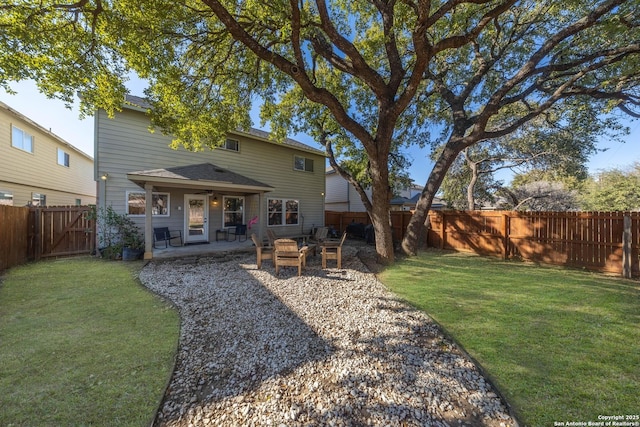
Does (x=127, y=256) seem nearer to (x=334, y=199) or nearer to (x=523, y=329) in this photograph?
(x=523, y=329)

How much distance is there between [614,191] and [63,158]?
39.5 m

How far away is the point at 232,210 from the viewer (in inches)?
500

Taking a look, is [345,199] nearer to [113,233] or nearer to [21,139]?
[113,233]

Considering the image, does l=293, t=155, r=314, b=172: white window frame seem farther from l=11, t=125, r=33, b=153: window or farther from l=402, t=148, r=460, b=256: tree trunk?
l=11, t=125, r=33, b=153: window

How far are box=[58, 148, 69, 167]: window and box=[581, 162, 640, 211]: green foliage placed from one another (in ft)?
125

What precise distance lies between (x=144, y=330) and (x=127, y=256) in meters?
6.24

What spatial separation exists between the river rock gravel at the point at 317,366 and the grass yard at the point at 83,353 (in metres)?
0.26

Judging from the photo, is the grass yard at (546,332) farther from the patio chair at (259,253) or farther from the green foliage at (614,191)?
the green foliage at (614,191)

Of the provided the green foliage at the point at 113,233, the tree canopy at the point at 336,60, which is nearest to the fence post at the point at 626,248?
the tree canopy at the point at 336,60

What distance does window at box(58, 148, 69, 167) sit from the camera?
48.6ft

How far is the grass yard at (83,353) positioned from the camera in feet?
7.23

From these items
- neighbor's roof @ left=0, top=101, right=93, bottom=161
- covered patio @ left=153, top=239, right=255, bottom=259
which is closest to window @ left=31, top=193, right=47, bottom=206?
neighbor's roof @ left=0, top=101, right=93, bottom=161

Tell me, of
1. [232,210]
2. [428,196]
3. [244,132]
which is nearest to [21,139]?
[232,210]

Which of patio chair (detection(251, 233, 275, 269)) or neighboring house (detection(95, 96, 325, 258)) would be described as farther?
neighboring house (detection(95, 96, 325, 258))
